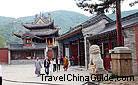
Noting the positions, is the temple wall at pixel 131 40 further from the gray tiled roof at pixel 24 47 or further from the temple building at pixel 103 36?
the gray tiled roof at pixel 24 47

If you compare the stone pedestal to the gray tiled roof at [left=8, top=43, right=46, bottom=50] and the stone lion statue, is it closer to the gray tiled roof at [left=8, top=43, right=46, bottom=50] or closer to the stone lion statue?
the stone lion statue

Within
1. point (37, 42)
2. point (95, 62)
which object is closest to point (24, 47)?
point (37, 42)

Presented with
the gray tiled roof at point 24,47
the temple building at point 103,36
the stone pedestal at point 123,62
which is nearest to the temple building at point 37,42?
the gray tiled roof at point 24,47

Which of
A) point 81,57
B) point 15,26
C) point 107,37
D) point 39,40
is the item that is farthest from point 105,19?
point 15,26

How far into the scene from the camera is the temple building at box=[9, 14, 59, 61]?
58.8 meters

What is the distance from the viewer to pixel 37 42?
64.5 metres

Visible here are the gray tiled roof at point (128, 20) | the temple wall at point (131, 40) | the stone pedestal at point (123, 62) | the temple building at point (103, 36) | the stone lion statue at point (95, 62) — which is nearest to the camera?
the stone pedestal at point (123, 62)

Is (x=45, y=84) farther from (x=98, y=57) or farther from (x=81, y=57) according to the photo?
(x=81, y=57)

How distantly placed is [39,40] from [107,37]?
42.9m

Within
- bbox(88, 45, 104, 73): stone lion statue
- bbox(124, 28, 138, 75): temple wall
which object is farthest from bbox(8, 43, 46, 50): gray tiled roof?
bbox(88, 45, 104, 73): stone lion statue

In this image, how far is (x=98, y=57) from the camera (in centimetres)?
1673

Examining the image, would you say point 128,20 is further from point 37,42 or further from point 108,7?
point 37,42

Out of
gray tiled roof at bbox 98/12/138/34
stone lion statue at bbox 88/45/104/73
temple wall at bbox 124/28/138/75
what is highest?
gray tiled roof at bbox 98/12/138/34

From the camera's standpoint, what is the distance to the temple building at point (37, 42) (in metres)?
58.8
